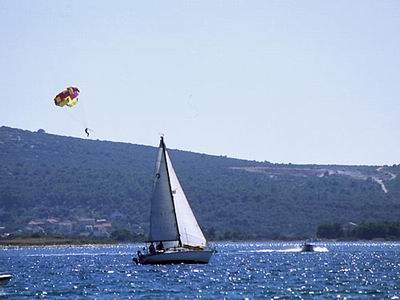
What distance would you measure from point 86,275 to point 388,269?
915 inches

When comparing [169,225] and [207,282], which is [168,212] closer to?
[169,225]

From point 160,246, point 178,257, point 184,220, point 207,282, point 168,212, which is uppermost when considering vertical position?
point 168,212

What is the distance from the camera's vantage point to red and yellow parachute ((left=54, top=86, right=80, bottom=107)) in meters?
82.5

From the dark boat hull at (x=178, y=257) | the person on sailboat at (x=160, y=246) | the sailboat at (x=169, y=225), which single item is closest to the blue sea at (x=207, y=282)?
the dark boat hull at (x=178, y=257)

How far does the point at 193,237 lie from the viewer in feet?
308

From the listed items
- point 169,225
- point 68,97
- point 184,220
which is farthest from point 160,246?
point 68,97

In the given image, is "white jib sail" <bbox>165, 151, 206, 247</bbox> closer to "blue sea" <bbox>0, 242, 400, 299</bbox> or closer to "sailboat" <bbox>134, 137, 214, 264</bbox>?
"sailboat" <bbox>134, 137, 214, 264</bbox>

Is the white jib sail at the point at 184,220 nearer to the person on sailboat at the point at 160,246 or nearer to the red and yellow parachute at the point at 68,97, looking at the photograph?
the person on sailboat at the point at 160,246

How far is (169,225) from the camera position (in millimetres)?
92375

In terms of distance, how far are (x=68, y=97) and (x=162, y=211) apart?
14094 millimetres

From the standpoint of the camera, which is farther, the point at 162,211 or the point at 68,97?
the point at 162,211

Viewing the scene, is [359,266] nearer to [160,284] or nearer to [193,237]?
[193,237]

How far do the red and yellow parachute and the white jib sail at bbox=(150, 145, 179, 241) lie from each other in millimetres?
12185

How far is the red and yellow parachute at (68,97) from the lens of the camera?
82500 millimetres
